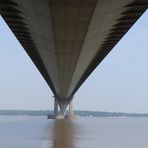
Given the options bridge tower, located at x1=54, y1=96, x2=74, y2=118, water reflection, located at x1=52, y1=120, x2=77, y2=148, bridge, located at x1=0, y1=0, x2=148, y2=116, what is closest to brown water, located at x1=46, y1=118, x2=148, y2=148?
water reflection, located at x1=52, y1=120, x2=77, y2=148

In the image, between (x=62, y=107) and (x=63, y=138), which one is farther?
(x=62, y=107)

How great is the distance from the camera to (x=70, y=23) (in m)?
26.5

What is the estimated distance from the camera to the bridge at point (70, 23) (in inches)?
927

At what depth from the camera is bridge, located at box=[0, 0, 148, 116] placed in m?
23.5

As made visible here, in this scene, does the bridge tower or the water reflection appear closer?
the water reflection

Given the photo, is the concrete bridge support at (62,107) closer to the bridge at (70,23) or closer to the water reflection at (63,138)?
the water reflection at (63,138)

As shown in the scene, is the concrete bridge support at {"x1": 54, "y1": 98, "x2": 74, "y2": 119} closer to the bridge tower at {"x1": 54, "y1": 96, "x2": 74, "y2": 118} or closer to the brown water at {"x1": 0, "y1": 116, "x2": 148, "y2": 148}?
the bridge tower at {"x1": 54, "y1": 96, "x2": 74, "y2": 118}

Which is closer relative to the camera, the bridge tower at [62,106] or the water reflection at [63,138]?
the water reflection at [63,138]

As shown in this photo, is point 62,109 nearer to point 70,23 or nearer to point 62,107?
point 62,107

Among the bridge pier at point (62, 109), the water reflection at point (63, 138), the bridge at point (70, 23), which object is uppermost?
the bridge pier at point (62, 109)

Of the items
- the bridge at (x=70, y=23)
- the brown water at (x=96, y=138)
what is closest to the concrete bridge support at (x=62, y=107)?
the brown water at (x=96, y=138)

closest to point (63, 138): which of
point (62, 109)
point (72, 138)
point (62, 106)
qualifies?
point (72, 138)

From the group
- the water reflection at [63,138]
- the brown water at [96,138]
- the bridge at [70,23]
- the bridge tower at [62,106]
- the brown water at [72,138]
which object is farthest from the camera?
the bridge tower at [62,106]

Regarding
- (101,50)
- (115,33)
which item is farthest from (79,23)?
(101,50)
